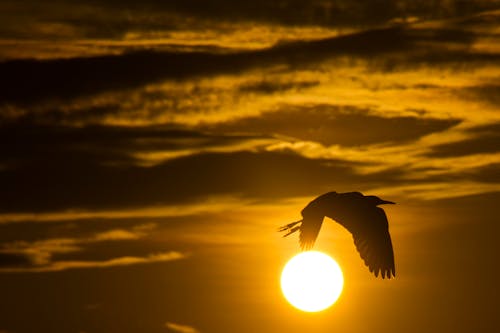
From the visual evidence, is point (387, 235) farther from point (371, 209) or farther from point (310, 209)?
point (310, 209)

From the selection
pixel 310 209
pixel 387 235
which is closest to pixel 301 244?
pixel 310 209

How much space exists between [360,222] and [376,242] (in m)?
0.55

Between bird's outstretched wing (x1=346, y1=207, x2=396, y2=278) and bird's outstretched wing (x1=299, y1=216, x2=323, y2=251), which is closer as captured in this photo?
bird's outstretched wing (x1=299, y1=216, x2=323, y2=251)

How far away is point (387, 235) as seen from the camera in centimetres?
1695

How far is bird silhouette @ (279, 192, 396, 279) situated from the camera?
1659 centimetres

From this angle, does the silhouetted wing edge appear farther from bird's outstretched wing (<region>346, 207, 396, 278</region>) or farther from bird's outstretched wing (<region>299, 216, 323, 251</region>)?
bird's outstretched wing (<region>299, 216, 323, 251</region>)

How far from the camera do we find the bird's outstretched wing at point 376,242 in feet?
55.5

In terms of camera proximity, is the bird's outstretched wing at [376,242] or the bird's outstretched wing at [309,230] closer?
the bird's outstretched wing at [309,230]

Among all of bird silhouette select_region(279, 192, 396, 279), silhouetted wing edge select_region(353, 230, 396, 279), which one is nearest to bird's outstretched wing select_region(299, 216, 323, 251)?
bird silhouette select_region(279, 192, 396, 279)

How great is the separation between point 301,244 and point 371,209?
1.80 metres

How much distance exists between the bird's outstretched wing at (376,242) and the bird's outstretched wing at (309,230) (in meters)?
0.95

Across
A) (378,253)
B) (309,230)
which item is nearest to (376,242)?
(378,253)

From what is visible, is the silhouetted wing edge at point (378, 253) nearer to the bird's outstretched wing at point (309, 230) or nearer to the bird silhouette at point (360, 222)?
the bird silhouette at point (360, 222)

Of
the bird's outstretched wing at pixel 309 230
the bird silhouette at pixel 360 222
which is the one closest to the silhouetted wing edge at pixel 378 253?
the bird silhouette at pixel 360 222
